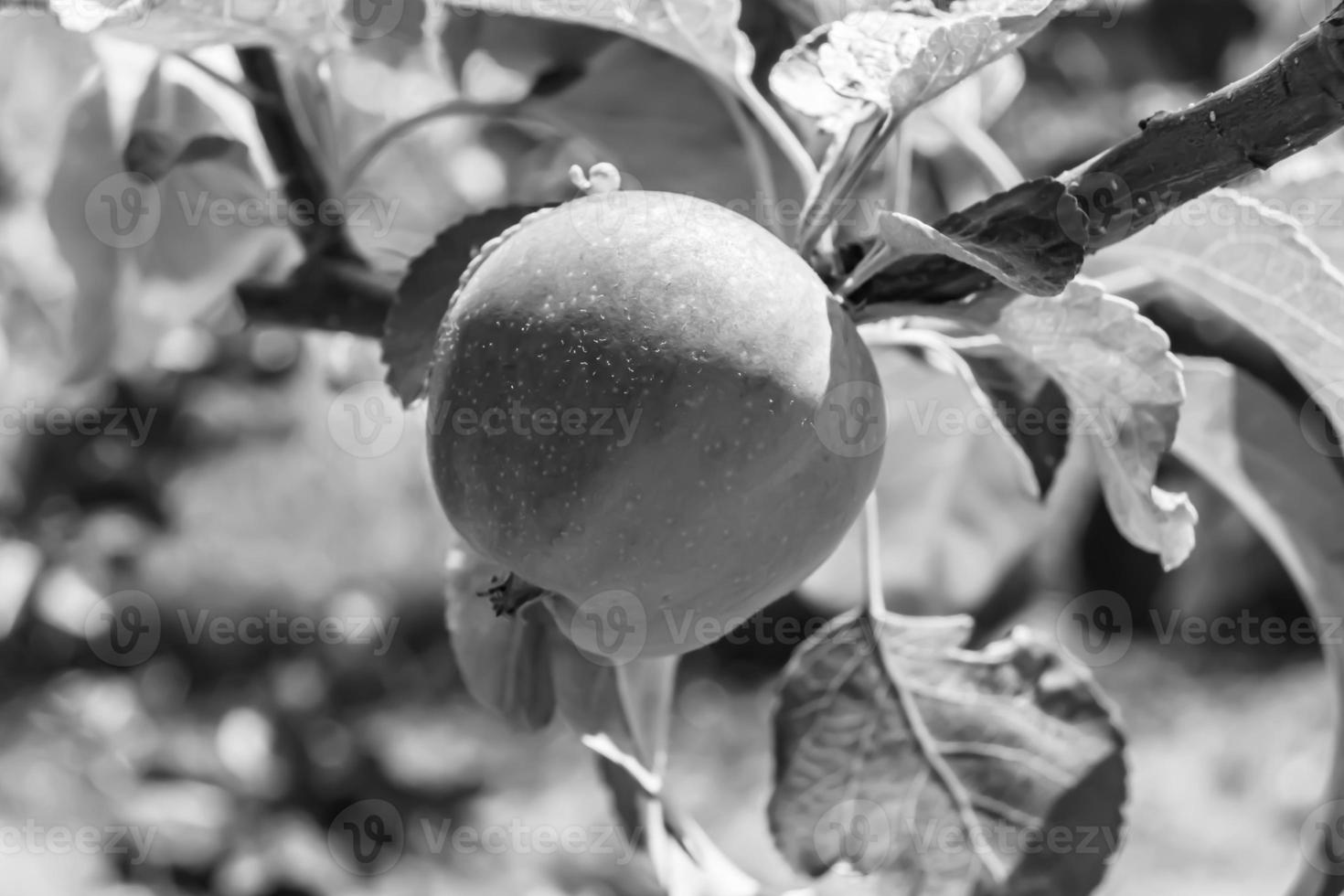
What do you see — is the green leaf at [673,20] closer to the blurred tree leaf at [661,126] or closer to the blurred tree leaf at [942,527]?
the blurred tree leaf at [661,126]

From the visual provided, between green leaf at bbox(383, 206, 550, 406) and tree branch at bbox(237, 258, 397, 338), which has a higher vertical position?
green leaf at bbox(383, 206, 550, 406)

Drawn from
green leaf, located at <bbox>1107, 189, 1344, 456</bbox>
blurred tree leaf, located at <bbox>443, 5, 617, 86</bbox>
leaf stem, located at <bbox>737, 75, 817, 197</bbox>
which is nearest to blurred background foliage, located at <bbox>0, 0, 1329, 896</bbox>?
blurred tree leaf, located at <bbox>443, 5, 617, 86</bbox>

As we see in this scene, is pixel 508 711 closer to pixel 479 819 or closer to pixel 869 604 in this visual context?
pixel 869 604

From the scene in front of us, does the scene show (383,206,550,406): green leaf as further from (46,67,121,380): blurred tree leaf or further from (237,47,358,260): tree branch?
(46,67,121,380): blurred tree leaf

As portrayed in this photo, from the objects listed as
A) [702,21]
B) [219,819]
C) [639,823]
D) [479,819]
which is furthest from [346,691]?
[702,21]

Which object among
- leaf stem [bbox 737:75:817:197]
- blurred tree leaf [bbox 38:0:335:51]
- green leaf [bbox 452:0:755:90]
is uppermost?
green leaf [bbox 452:0:755:90]
